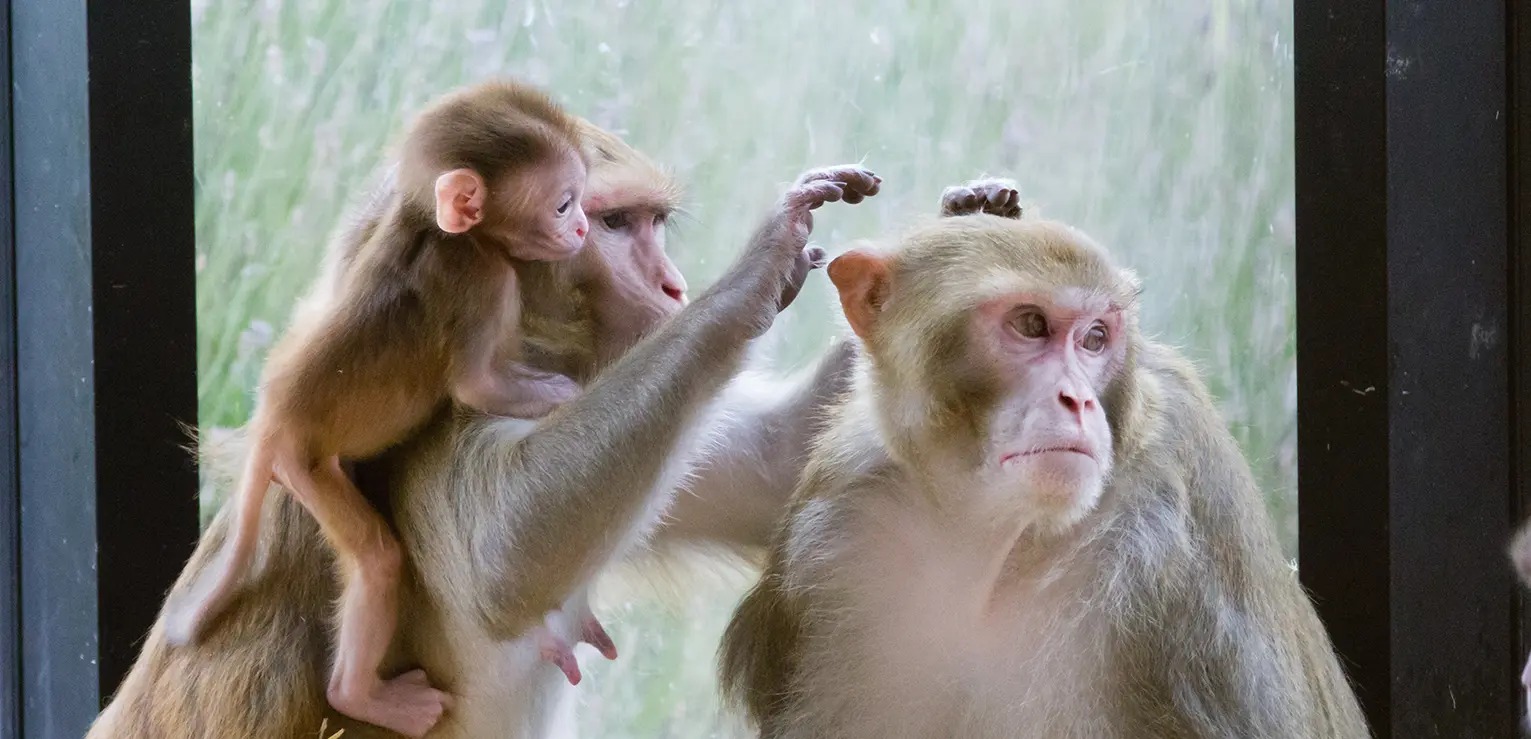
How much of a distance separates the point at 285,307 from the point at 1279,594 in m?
1.75

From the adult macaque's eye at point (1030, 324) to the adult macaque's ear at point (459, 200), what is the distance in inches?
28.2

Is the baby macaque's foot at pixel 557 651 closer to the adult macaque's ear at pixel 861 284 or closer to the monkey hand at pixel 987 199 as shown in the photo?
the adult macaque's ear at pixel 861 284

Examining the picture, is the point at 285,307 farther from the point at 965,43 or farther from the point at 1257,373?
the point at 1257,373

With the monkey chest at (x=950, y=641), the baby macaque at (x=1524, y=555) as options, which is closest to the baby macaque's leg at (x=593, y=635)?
the monkey chest at (x=950, y=641)

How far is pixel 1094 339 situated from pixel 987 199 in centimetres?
37

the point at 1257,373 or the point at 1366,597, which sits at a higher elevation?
the point at 1257,373

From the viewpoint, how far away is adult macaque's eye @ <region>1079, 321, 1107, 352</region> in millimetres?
2057

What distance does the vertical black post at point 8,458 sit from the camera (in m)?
2.78

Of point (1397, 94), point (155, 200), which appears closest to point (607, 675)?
point (155, 200)

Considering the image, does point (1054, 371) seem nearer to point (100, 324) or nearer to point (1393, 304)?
point (1393, 304)

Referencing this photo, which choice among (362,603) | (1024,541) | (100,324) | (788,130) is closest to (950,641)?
(1024,541)

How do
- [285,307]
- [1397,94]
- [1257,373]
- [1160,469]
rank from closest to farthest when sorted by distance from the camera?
1. [1160,469]
2. [1397,94]
3. [1257,373]
4. [285,307]

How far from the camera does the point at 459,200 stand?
221cm

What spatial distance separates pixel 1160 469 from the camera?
2150 mm
